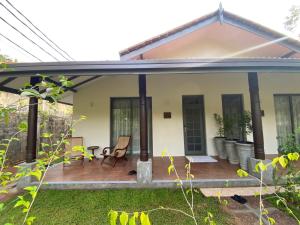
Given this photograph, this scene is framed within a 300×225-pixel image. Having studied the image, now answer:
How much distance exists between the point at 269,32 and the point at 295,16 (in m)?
13.4

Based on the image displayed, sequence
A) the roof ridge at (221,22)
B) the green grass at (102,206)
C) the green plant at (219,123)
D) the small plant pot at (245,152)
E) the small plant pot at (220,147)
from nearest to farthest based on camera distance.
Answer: the green grass at (102,206)
the small plant pot at (245,152)
the roof ridge at (221,22)
the small plant pot at (220,147)
the green plant at (219,123)

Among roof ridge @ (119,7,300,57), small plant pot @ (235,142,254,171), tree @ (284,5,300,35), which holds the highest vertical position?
tree @ (284,5,300,35)

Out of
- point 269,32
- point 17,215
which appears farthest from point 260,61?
point 17,215

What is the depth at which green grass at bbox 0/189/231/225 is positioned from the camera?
110 inches

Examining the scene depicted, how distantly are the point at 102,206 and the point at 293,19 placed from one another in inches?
771

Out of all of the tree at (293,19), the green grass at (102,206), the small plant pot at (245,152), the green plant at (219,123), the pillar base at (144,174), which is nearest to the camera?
the green grass at (102,206)

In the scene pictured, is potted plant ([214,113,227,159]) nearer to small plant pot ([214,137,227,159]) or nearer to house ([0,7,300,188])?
small plant pot ([214,137,227,159])

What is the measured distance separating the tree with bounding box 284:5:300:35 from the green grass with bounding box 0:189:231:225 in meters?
18.0

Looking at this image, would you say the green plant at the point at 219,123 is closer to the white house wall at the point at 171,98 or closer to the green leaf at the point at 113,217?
the white house wall at the point at 171,98

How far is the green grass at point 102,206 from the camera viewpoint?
2.79 m

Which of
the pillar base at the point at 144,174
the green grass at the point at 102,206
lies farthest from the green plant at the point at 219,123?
the pillar base at the point at 144,174

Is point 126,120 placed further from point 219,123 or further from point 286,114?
point 286,114

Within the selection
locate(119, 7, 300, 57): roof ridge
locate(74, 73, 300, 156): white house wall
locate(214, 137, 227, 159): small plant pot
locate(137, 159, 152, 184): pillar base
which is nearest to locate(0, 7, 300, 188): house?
locate(74, 73, 300, 156): white house wall

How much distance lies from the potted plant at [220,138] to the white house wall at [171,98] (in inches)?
8.0
